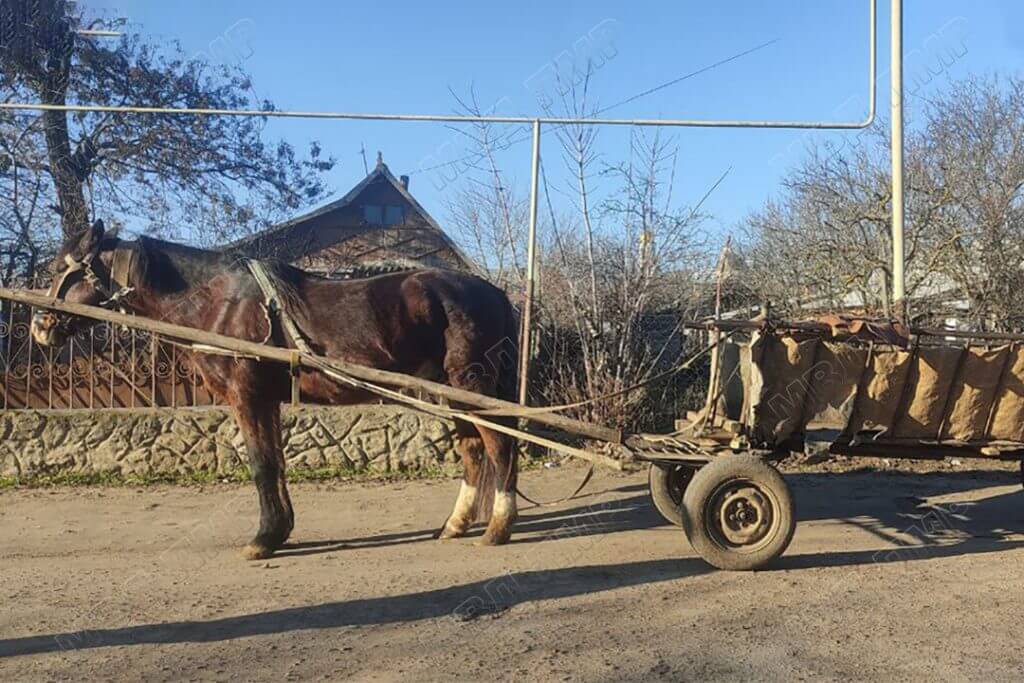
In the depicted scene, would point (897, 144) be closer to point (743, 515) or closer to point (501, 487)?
point (743, 515)

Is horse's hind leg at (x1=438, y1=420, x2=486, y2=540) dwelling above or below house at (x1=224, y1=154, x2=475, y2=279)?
below

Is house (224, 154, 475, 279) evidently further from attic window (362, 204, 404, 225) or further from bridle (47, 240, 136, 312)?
bridle (47, 240, 136, 312)

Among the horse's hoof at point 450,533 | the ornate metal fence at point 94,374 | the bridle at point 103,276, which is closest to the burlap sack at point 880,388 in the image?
the horse's hoof at point 450,533

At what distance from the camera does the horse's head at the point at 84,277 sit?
5.60 metres

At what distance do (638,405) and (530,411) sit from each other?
4.26 m

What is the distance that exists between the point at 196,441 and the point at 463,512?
3687mm

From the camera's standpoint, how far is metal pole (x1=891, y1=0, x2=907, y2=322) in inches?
311

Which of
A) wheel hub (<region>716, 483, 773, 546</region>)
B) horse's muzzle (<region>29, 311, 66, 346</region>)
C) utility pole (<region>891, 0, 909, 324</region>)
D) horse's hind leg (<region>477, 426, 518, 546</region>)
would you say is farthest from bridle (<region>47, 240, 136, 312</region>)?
utility pole (<region>891, 0, 909, 324</region>)

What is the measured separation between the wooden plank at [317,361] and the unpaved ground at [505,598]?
887 mm

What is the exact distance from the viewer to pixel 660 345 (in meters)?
9.69

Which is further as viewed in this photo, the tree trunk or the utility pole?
the tree trunk

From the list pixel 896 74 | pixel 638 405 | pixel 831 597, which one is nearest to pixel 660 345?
pixel 638 405

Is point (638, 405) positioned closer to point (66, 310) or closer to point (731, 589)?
point (731, 589)

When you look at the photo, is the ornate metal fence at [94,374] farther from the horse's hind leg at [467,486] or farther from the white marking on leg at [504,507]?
the white marking on leg at [504,507]
